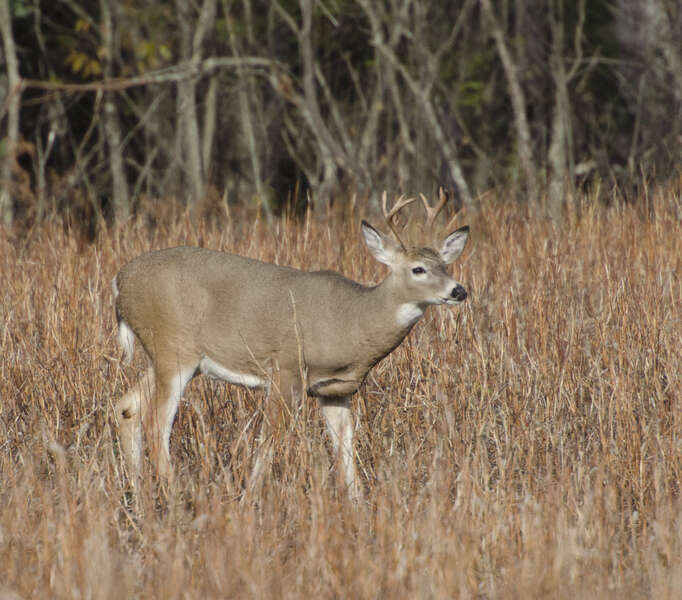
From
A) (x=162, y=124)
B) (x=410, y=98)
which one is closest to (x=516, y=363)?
(x=410, y=98)

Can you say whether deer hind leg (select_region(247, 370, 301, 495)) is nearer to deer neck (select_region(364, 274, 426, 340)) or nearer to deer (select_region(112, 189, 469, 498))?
deer (select_region(112, 189, 469, 498))

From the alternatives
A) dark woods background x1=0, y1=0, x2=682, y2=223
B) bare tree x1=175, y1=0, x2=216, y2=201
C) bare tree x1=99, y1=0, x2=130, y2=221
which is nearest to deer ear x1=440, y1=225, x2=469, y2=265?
dark woods background x1=0, y1=0, x2=682, y2=223

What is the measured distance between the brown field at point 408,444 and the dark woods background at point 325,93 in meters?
4.03

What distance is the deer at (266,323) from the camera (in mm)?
4391

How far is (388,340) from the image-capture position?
14.4ft

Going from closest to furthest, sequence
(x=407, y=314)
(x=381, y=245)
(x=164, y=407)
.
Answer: (x=407, y=314) → (x=164, y=407) → (x=381, y=245)

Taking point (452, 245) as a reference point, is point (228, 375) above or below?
below

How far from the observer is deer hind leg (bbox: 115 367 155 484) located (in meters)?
4.58

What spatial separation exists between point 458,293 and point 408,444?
680mm

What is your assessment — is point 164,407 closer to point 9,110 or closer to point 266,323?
point 266,323

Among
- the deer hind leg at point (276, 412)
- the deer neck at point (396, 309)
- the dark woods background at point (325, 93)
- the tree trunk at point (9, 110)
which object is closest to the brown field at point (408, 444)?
the deer hind leg at point (276, 412)

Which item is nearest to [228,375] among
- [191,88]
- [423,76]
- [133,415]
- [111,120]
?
[133,415]

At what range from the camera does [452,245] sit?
4.80m

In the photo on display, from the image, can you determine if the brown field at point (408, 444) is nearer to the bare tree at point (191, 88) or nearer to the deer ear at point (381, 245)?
the deer ear at point (381, 245)
